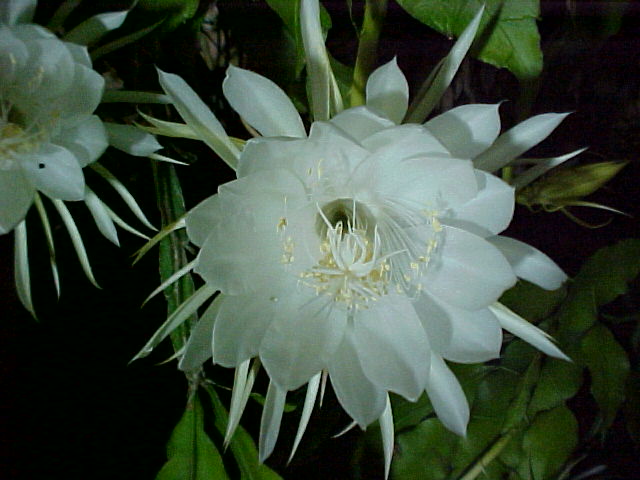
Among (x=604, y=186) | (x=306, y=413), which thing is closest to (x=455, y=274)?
(x=306, y=413)

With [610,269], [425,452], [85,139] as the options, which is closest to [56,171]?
[85,139]

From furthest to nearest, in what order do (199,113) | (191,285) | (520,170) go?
(520,170), (191,285), (199,113)

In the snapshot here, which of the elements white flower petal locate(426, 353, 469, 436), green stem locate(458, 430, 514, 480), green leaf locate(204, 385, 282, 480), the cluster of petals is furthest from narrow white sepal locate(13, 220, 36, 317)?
green stem locate(458, 430, 514, 480)

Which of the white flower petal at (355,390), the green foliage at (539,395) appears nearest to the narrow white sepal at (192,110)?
the white flower petal at (355,390)

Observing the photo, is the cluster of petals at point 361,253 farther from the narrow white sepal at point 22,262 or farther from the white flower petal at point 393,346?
the narrow white sepal at point 22,262

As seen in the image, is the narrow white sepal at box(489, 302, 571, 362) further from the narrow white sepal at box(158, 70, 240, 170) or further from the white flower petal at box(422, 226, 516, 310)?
the narrow white sepal at box(158, 70, 240, 170)

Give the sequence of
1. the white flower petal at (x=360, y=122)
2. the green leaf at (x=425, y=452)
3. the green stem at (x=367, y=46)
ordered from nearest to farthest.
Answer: the white flower petal at (x=360, y=122)
the green stem at (x=367, y=46)
the green leaf at (x=425, y=452)

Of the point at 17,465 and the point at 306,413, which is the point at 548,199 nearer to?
the point at 306,413
